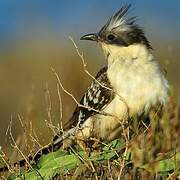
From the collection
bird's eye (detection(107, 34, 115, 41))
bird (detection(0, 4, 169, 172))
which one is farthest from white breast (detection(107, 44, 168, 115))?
bird's eye (detection(107, 34, 115, 41))

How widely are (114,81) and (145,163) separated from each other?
173 cm

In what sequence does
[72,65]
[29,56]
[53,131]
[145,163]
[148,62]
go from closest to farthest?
[145,163] → [53,131] → [148,62] → [72,65] → [29,56]

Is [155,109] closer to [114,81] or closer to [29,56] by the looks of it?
[114,81]

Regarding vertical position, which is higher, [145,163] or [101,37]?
[101,37]

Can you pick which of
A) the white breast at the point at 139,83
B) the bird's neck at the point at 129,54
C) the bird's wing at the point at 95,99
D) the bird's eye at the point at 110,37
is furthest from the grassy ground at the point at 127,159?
the bird's eye at the point at 110,37

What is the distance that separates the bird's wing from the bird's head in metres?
0.29

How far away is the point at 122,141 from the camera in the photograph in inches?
281

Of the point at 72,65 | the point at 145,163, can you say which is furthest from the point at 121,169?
the point at 72,65

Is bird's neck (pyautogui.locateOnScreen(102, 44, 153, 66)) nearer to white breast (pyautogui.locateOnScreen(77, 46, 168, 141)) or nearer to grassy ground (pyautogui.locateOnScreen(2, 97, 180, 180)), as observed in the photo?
white breast (pyautogui.locateOnScreen(77, 46, 168, 141))

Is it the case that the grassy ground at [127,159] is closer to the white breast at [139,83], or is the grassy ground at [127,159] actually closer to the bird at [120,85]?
the bird at [120,85]

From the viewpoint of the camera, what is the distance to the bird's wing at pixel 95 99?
8.07 meters

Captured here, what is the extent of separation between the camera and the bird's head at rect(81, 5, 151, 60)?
8.43 metres

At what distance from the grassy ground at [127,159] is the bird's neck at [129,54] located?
3.48ft

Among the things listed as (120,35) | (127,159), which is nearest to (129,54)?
(120,35)
